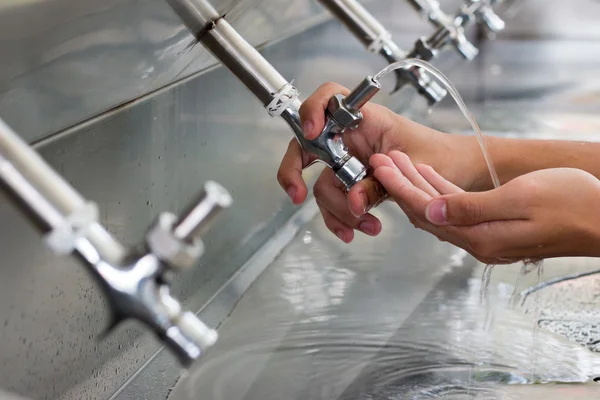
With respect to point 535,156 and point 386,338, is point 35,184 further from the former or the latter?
point 535,156

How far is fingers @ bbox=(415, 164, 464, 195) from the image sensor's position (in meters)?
0.72

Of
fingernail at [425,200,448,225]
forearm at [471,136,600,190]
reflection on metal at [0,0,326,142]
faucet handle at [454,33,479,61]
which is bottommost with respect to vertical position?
reflection on metal at [0,0,326,142]

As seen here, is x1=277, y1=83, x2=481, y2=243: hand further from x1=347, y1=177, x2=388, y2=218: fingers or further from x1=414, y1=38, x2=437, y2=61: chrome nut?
x1=414, y1=38, x2=437, y2=61: chrome nut

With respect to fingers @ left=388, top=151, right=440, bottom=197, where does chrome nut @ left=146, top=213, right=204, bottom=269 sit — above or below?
Answer: below

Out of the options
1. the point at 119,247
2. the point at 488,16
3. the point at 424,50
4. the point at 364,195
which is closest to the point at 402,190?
the point at 364,195

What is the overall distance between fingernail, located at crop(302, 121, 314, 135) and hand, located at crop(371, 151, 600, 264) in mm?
87

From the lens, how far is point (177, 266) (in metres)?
0.36

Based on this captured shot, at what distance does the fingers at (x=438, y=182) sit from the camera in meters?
0.72

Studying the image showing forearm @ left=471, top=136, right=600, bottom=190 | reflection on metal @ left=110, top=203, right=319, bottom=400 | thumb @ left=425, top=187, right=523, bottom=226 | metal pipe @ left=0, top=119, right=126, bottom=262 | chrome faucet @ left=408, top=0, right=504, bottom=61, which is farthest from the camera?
chrome faucet @ left=408, top=0, right=504, bottom=61

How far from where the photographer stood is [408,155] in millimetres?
853

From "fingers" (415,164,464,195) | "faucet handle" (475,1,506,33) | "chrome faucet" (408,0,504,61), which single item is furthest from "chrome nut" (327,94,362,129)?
"faucet handle" (475,1,506,33)

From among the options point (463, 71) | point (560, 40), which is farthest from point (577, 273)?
point (560, 40)

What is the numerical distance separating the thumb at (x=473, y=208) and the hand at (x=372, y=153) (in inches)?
5.7

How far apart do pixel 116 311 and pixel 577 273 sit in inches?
36.5
